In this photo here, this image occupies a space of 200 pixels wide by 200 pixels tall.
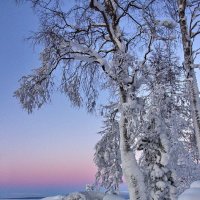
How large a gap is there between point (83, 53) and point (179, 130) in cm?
897

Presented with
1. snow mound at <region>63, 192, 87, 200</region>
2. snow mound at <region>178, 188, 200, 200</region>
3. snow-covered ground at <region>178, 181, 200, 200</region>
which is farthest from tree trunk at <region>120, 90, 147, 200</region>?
snow mound at <region>63, 192, 87, 200</region>

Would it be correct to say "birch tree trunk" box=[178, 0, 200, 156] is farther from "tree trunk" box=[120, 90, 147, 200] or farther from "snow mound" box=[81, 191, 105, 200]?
"snow mound" box=[81, 191, 105, 200]

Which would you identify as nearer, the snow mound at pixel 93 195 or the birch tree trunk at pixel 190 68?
the birch tree trunk at pixel 190 68

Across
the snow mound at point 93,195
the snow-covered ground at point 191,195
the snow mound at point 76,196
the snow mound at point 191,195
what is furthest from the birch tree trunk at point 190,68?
the snow mound at point 93,195

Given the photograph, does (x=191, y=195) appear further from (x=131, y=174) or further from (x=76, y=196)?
(x=76, y=196)

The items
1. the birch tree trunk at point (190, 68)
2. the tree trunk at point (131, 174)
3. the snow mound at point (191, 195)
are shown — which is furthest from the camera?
the tree trunk at point (131, 174)

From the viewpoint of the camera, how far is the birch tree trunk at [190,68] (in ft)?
39.8

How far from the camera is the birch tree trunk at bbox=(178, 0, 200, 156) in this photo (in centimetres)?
1213

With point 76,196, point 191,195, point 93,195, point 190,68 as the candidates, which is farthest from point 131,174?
point 93,195

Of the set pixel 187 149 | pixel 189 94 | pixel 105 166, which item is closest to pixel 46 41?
pixel 189 94

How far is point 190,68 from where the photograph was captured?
12727 millimetres

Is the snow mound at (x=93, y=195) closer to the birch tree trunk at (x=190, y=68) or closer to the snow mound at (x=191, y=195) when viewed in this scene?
the birch tree trunk at (x=190, y=68)

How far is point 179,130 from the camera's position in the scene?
20.4 meters

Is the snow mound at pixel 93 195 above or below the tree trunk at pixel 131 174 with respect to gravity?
below
